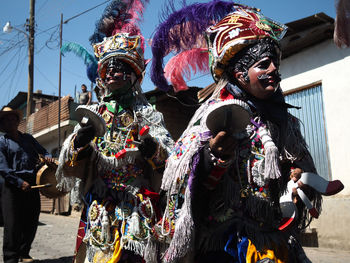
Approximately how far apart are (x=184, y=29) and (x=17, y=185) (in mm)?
3492

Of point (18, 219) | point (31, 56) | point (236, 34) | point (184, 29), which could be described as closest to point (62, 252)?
point (18, 219)

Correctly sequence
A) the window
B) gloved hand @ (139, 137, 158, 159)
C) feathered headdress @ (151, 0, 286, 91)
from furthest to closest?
the window < gloved hand @ (139, 137, 158, 159) < feathered headdress @ (151, 0, 286, 91)

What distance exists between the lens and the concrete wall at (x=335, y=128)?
6801mm

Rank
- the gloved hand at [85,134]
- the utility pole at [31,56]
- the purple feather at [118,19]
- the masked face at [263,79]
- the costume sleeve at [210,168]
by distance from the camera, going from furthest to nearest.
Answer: the utility pole at [31,56] → the purple feather at [118,19] → the gloved hand at [85,134] → the masked face at [263,79] → the costume sleeve at [210,168]

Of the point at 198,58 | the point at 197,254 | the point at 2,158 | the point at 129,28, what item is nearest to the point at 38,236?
the point at 2,158

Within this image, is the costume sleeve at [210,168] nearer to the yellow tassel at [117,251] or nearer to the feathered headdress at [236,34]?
the feathered headdress at [236,34]

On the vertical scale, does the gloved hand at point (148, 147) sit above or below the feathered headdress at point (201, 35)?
below

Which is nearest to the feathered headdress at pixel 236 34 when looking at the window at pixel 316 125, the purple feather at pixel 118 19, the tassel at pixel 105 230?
the tassel at pixel 105 230

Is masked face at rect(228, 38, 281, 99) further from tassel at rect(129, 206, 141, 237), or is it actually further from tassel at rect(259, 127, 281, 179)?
tassel at rect(129, 206, 141, 237)

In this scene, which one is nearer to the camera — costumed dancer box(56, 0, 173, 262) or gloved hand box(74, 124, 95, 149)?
gloved hand box(74, 124, 95, 149)

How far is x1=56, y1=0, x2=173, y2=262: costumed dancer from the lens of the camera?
328 cm

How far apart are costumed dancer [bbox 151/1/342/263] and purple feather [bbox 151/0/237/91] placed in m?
0.25

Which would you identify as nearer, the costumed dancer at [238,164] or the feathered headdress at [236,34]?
the costumed dancer at [238,164]

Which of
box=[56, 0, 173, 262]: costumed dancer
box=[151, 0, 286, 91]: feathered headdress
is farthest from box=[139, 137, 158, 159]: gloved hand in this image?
box=[151, 0, 286, 91]: feathered headdress
